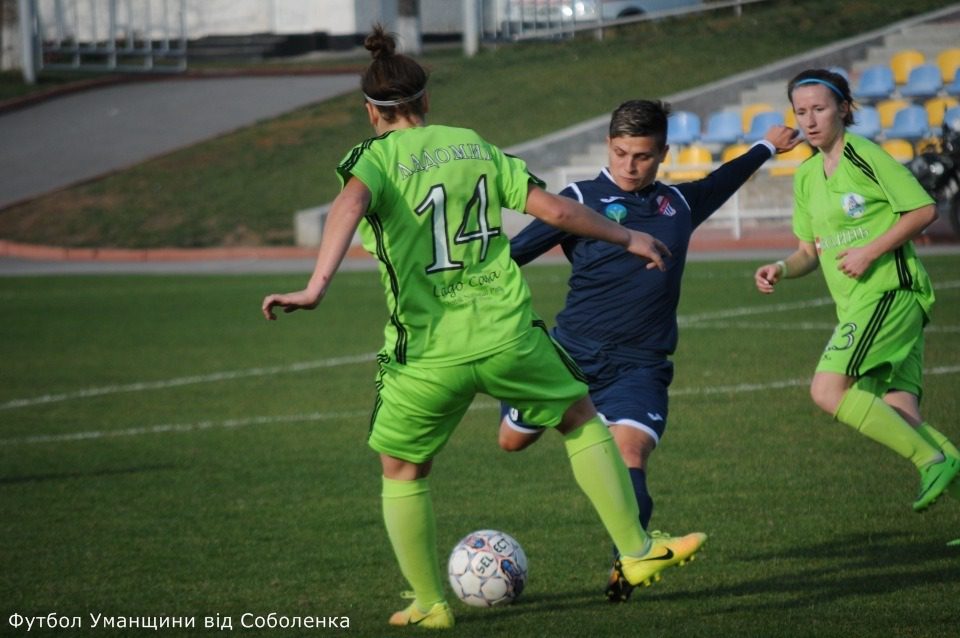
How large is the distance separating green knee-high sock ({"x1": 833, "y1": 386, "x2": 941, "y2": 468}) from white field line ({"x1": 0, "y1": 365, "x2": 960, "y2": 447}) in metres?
4.10

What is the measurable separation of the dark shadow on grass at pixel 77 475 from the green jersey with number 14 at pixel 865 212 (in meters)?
4.12

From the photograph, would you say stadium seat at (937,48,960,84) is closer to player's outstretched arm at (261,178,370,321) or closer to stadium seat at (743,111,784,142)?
stadium seat at (743,111,784,142)

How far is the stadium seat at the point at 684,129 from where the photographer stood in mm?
23375

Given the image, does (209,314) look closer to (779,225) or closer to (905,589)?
(779,225)

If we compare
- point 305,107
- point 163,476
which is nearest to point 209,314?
point 163,476

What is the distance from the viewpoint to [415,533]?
506 centimetres

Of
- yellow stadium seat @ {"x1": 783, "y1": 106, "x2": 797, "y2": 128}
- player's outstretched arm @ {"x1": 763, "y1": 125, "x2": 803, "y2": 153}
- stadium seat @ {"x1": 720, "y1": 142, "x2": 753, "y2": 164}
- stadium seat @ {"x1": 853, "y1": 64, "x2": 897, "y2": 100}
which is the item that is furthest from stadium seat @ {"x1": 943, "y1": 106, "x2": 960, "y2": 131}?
player's outstretched arm @ {"x1": 763, "y1": 125, "x2": 803, "y2": 153}

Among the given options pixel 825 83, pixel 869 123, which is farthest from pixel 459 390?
pixel 869 123

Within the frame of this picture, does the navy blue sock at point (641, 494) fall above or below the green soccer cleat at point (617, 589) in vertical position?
above

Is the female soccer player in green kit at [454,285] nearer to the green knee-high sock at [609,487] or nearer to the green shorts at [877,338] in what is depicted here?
the green knee-high sock at [609,487]

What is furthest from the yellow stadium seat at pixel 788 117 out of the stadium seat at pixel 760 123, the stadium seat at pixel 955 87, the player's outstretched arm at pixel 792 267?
the player's outstretched arm at pixel 792 267

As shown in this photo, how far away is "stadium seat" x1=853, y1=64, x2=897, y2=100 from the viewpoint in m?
23.5

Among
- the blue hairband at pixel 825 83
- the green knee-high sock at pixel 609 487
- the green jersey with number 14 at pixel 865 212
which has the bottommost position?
the green knee-high sock at pixel 609 487

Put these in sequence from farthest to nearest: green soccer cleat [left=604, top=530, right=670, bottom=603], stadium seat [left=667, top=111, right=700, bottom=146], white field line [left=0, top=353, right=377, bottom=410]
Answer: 1. stadium seat [left=667, top=111, right=700, bottom=146]
2. white field line [left=0, top=353, right=377, bottom=410]
3. green soccer cleat [left=604, top=530, right=670, bottom=603]
